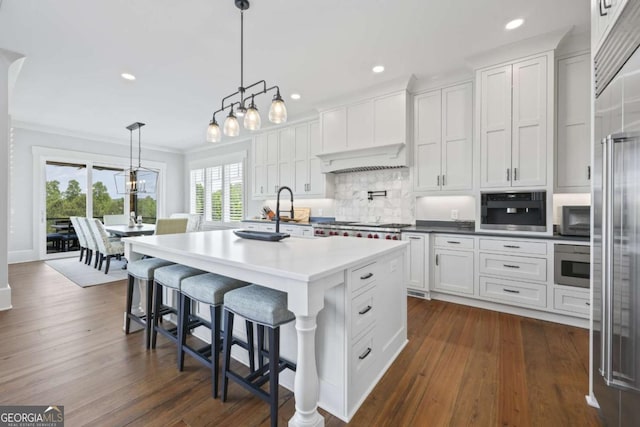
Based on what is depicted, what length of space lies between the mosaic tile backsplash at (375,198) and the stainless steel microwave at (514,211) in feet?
3.24

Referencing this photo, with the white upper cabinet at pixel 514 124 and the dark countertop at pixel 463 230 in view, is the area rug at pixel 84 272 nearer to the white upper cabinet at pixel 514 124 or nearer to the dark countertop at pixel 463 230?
the dark countertop at pixel 463 230

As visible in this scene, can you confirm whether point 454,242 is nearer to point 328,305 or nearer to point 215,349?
point 328,305

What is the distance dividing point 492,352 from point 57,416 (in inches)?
111

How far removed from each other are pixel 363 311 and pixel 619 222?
122 cm

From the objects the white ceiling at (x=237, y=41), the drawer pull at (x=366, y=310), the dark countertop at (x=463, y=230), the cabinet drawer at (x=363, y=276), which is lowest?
the drawer pull at (x=366, y=310)

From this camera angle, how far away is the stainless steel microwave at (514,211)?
2775mm

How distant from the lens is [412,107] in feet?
12.3

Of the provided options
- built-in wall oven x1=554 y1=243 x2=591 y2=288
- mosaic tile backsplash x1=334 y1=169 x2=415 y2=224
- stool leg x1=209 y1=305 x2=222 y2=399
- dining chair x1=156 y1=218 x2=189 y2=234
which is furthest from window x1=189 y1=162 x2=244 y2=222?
built-in wall oven x1=554 y1=243 x2=591 y2=288

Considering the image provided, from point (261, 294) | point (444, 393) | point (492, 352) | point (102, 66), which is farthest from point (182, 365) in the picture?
point (102, 66)

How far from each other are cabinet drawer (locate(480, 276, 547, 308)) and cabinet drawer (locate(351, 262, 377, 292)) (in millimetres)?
1971

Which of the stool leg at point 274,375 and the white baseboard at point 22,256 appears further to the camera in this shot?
the white baseboard at point 22,256

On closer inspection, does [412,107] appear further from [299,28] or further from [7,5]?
[7,5]

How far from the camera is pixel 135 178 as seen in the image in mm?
5289

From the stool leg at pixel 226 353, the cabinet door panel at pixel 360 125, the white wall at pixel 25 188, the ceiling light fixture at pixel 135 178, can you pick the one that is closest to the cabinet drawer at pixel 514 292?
the cabinet door panel at pixel 360 125
